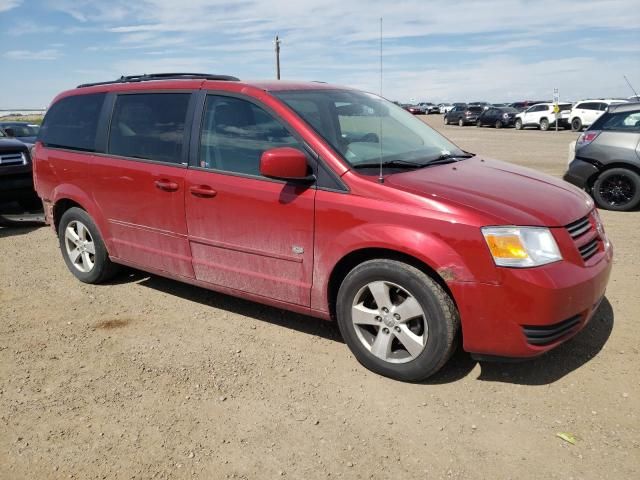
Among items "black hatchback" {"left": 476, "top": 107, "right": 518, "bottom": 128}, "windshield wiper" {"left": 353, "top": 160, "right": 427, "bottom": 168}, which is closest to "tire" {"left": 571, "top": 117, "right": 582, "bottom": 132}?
"black hatchback" {"left": 476, "top": 107, "right": 518, "bottom": 128}

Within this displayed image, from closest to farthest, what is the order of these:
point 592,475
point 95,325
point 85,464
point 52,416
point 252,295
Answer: point 592,475 < point 85,464 < point 52,416 < point 252,295 < point 95,325

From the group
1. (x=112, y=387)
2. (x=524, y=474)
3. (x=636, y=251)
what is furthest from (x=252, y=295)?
(x=636, y=251)

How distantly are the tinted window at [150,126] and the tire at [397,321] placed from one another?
68.2 inches

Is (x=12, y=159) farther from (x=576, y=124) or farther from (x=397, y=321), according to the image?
(x=576, y=124)

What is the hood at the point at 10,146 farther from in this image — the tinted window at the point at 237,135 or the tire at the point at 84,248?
the tinted window at the point at 237,135

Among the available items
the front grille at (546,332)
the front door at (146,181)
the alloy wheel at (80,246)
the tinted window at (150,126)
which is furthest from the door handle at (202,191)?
the front grille at (546,332)

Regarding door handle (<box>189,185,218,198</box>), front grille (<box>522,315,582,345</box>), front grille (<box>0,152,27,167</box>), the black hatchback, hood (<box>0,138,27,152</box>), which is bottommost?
the black hatchback

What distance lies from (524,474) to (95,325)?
3.25 m

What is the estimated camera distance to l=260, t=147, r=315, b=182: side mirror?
3.39m

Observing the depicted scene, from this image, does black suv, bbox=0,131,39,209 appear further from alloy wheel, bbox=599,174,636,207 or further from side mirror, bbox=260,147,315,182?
alloy wheel, bbox=599,174,636,207

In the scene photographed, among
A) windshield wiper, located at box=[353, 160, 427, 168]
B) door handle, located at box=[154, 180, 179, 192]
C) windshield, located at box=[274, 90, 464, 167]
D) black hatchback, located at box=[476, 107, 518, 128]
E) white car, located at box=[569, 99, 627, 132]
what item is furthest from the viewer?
black hatchback, located at box=[476, 107, 518, 128]

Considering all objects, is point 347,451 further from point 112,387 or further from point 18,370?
point 18,370

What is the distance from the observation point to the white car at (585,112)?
28.1 m

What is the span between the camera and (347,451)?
277cm
